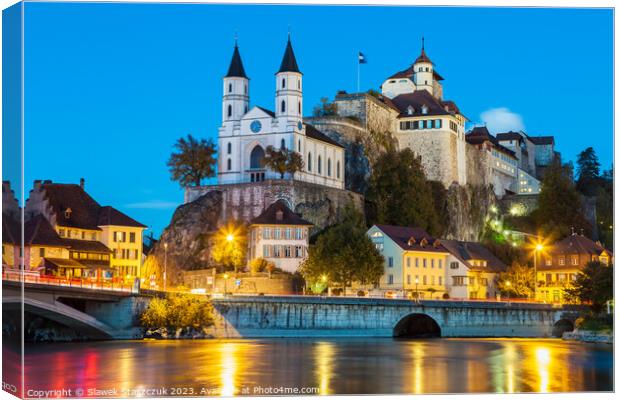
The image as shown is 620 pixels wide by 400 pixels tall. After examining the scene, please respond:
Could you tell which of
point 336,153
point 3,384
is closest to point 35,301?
point 3,384

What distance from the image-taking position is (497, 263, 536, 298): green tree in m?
65.3

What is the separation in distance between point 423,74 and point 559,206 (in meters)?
22.2

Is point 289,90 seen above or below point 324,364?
above

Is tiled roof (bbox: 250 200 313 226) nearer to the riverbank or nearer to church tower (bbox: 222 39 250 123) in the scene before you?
church tower (bbox: 222 39 250 123)

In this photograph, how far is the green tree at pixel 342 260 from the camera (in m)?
59.8

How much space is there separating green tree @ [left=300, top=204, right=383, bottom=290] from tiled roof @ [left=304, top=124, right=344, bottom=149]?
11536 mm

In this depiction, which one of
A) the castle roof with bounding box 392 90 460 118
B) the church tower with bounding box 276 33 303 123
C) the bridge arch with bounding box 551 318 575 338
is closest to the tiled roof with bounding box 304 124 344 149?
the church tower with bounding box 276 33 303 123

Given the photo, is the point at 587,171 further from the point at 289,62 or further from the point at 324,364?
the point at 324,364

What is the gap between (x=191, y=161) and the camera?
68188mm

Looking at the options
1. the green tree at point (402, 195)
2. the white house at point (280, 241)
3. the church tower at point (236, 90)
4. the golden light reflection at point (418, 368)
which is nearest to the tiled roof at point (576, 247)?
the green tree at point (402, 195)

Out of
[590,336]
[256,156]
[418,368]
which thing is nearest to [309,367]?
[418,368]

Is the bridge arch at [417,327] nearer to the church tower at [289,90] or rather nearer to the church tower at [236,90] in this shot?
the church tower at [289,90]

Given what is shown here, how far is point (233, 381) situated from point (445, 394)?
6.06 m

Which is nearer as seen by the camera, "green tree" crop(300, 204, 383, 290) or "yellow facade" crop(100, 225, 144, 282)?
"yellow facade" crop(100, 225, 144, 282)
